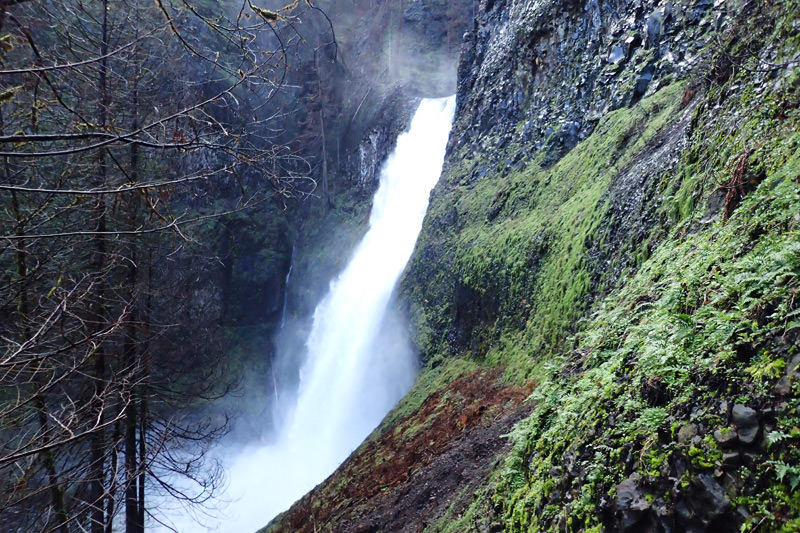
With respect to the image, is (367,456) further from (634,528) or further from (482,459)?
(634,528)

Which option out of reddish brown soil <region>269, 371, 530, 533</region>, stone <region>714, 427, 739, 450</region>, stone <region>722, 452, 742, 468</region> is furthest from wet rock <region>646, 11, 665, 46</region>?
stone <region>722, 452, 742, 468</region>

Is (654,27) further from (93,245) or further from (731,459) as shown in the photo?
(93,245)

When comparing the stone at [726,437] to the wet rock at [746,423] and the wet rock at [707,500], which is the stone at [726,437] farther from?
the wet rock at [707,500]

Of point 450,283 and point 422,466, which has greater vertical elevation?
point 450,283

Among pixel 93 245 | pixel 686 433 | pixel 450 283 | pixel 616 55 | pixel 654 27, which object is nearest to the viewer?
pixel 686 433

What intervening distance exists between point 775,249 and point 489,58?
15931 mm

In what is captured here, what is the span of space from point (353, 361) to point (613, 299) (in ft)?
43.9

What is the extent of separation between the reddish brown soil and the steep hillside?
0.18 feet

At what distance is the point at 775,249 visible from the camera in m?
2.80

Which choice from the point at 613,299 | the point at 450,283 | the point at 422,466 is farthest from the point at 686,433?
the point at 450,283

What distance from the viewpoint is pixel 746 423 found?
7.04ft

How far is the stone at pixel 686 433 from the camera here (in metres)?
2.35

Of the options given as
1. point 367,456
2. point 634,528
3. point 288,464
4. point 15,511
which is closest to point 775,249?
point 634,528

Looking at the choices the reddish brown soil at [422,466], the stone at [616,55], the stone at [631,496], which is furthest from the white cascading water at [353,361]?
the stone at [631,496]
